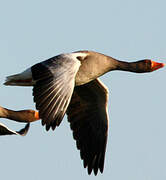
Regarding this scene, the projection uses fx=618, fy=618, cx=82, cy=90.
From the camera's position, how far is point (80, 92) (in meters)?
16.4

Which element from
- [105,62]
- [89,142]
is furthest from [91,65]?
[89,142]

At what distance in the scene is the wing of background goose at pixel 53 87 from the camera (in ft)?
39.9

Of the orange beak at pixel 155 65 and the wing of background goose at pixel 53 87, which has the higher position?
the wing of background goose at pixel 53 87

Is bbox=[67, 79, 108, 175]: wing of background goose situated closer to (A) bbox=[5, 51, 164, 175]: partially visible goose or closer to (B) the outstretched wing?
(A) bbox=[5, 51, 164, 175]: partially visible goose

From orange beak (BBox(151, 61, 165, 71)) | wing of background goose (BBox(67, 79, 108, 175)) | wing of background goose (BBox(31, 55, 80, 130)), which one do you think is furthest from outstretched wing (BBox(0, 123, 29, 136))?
orange beak (BBox(151, 61, 165, 71))

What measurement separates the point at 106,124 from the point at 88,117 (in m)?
0.55

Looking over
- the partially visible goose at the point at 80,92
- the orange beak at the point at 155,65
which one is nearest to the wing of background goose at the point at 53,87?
the partially visible goose at the point at 80,92

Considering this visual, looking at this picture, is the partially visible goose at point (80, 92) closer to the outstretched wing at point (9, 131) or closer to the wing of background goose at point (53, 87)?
the wing of background goose at point (53, 87)

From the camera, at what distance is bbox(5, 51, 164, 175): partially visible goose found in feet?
40.6

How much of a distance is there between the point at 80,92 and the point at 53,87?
3.81 meters

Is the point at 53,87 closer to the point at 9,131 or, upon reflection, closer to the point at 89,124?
Result: the point at 89,124

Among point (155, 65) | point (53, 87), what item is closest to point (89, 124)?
point (155, 65)

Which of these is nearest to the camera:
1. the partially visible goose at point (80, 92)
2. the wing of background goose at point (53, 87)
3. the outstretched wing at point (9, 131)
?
the wing of background goose at point (53, 87)

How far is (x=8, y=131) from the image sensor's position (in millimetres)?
16734
